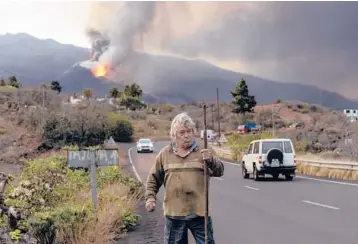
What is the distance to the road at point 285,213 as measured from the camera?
440 inches

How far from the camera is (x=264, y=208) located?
1588cm

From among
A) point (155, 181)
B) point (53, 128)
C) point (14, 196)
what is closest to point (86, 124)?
point (53, 128)

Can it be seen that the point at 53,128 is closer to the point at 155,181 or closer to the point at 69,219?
the point at 69,219

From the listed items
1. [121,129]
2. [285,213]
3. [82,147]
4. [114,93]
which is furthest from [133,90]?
[285,213]

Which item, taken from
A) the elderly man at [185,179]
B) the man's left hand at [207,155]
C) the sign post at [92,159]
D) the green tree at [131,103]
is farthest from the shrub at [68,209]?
the green tree at [131,103]

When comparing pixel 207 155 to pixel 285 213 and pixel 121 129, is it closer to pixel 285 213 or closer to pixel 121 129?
pixel 285 213

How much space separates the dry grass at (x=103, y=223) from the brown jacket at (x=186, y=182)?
3382 mm

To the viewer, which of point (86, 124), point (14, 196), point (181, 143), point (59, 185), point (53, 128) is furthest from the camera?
point (53, 128)

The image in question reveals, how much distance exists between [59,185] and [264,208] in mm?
5540

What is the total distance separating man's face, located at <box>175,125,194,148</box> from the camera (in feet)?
18.8

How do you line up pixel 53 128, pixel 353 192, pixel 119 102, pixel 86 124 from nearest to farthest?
1. pixel 353 192
2. pixel 86 124
3. pixel 53 128
4. pixel 119 102

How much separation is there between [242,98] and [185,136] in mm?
91408

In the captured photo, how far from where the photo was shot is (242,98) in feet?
317

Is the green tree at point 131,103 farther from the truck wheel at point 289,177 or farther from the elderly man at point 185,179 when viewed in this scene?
the elderly man at point 185,179
